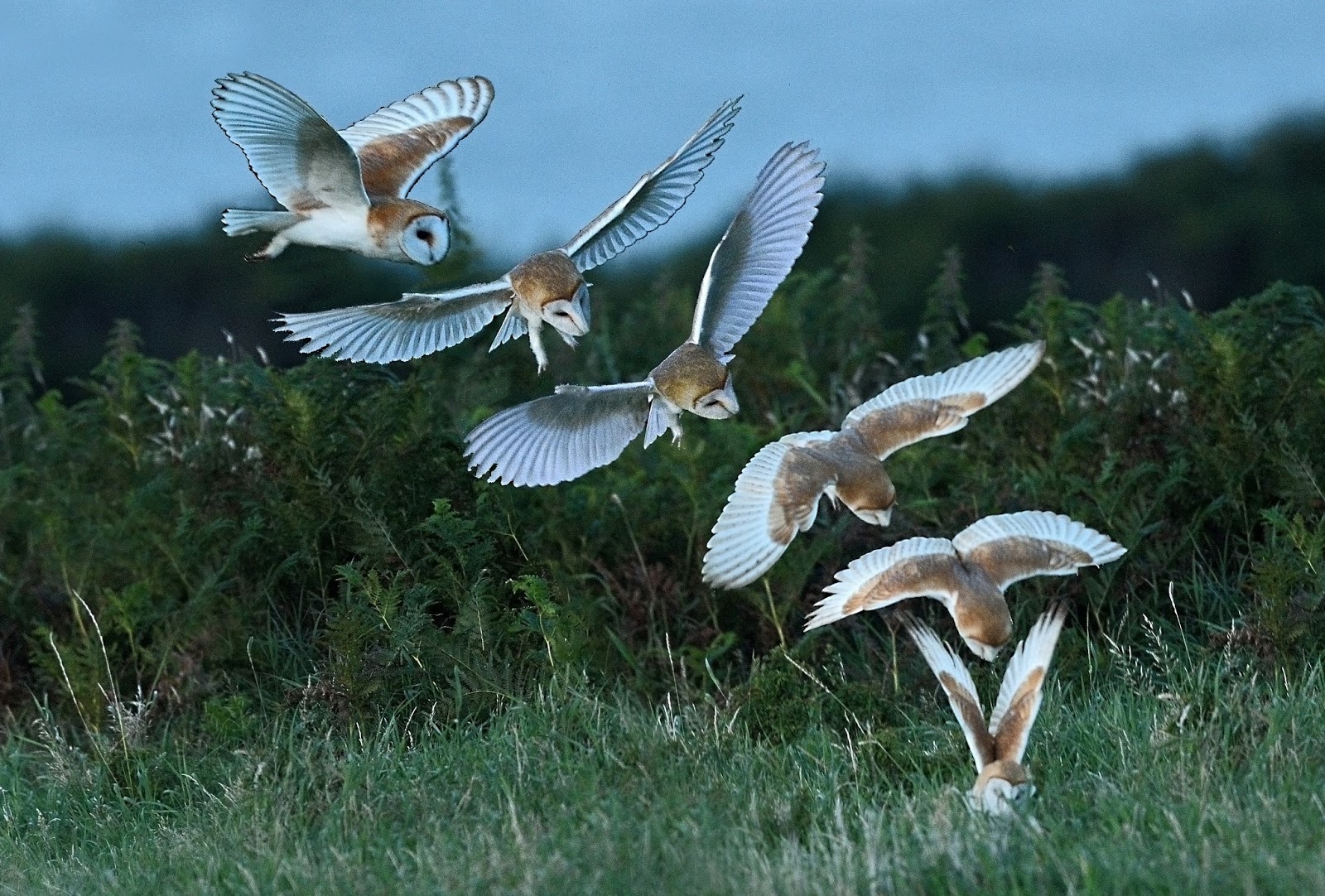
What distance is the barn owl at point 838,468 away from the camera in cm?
419

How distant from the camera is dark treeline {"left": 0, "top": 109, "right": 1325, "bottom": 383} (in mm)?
16453

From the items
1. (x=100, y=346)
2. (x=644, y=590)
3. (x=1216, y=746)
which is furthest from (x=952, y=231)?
(x=1216, y=746)

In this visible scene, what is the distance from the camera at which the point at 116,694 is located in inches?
231

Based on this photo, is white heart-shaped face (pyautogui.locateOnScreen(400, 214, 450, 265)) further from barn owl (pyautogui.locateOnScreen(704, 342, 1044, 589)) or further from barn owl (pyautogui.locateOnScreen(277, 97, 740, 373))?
barn owl (pyautogui.locateOnScreen(704, 342, 1044, 589))

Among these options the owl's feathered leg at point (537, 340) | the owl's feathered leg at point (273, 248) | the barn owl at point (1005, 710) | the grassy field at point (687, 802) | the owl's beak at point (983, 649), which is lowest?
the grassy field at point (687, 802)

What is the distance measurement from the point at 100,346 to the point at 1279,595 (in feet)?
43.6

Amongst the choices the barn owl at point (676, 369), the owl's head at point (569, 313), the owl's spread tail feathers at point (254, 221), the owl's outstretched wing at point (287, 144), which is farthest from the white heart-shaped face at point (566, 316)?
Result: the owl's spread tail feathers at point (254, 221)

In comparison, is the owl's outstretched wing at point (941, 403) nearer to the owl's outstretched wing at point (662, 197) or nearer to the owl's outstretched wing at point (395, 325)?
the owl's outstretched wing at point (662, 197)

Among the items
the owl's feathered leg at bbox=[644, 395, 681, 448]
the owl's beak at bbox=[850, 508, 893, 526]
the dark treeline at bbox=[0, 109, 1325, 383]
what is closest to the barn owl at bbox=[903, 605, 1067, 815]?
the owl's beak at bbox=[850, 508, 893, 526]

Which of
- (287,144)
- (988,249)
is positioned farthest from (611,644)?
(988,249)

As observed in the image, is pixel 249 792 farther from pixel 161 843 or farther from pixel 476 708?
pixel 476 708

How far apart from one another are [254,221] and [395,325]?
43 centimetres

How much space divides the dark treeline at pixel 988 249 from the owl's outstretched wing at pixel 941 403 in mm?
11098

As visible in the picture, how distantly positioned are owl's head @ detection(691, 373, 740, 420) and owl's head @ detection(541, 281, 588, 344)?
1.05 feet
